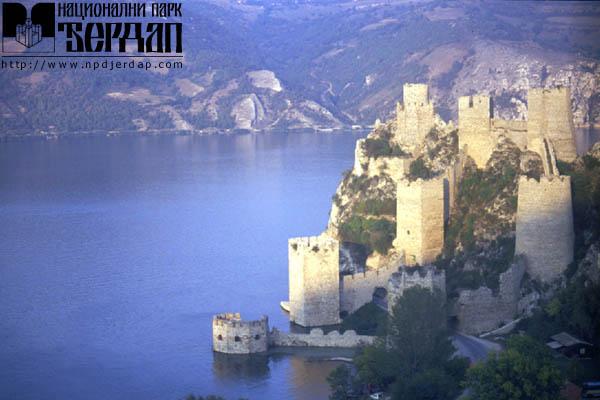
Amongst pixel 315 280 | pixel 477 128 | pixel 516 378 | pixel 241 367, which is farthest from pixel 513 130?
pixel 516 378

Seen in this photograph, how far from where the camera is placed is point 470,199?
1060 inches

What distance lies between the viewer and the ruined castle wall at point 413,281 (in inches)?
913

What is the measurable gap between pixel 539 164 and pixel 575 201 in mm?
1809

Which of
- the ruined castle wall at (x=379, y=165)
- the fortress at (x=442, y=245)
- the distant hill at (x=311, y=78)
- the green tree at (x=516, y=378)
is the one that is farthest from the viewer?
the distant hill at (x=311, y=78)

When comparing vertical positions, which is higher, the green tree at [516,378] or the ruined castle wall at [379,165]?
the ruined castle wall at [379,165]

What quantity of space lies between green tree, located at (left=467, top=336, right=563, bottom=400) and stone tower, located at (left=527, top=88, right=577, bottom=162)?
7000 mm

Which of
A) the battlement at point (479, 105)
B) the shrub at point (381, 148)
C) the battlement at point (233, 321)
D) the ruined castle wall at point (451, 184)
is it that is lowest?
the battlement at point (233, 321)

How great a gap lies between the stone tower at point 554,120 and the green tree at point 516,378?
7000 mm

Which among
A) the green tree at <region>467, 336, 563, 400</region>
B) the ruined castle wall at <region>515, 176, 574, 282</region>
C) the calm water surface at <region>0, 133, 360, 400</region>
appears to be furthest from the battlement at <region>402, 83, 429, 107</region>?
the green tree at <region>467, 336, 563, 400</region>

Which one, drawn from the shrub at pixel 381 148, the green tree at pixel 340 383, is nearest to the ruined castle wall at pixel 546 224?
the green tree at pixel 340 383

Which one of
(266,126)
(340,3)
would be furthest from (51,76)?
(340,3)

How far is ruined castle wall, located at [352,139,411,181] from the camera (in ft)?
96.1

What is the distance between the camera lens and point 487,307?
2402cm

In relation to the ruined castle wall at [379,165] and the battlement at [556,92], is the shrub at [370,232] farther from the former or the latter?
the battlement at [556,92]
